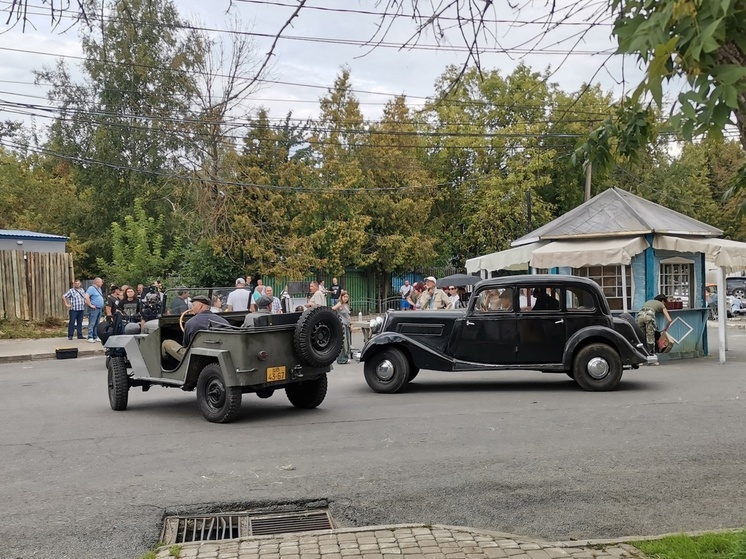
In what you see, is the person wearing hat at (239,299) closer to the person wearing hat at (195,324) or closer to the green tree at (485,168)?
the person wearing hat at (195,324)

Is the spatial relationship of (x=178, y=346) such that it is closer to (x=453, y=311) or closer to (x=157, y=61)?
(x=453, y=311)

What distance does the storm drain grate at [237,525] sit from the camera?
515 centimetres

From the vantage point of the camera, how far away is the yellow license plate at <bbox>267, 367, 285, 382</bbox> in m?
8.95

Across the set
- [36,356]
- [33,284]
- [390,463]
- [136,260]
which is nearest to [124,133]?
[136,260]

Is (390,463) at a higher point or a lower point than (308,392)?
lower

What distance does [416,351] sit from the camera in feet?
38.1

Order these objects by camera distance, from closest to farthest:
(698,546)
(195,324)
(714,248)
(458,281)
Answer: (698,546), (195,324), (714,248), (458,281)

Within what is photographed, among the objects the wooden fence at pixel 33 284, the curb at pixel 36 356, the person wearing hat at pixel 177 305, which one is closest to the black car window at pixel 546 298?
the person wearing hat at pixel 177 305

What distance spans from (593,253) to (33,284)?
57.2ft

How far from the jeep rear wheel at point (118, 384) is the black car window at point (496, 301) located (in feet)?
18.0

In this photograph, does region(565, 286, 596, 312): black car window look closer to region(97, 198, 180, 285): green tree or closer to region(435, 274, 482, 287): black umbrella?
region(435, 274, 482, 287): black umbrella

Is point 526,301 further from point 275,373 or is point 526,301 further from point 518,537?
point 518,537

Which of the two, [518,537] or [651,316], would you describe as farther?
[651,316]

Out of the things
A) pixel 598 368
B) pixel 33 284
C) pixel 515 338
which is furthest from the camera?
pixel 33 284
